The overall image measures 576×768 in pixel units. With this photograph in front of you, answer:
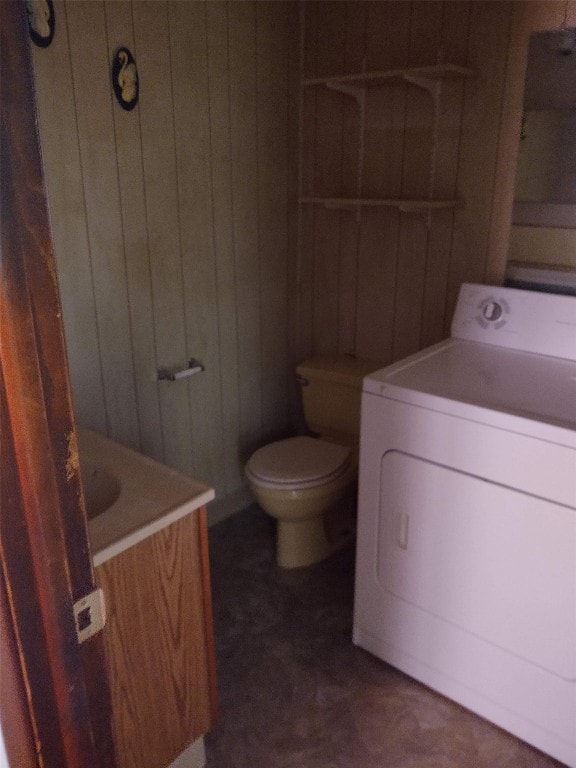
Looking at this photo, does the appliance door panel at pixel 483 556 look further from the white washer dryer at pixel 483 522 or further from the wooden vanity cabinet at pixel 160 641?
the wooden vanity cabinet at pixel 160 641

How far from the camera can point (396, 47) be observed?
2246mm

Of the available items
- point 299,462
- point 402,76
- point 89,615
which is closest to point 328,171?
point 402,76

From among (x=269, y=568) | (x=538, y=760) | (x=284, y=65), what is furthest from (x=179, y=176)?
(x=538, y=760)

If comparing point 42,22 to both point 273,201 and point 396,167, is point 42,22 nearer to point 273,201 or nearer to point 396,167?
point 273,201

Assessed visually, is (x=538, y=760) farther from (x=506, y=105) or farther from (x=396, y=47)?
(x=396, y=47)

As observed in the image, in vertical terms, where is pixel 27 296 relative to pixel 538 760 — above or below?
above

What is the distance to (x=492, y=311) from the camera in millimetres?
2051

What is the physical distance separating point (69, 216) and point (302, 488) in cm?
116

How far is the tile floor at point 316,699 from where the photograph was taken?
1.69 meters

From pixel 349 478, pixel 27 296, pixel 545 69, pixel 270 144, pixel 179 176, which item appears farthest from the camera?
pixel 270 144

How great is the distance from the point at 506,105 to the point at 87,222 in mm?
1383

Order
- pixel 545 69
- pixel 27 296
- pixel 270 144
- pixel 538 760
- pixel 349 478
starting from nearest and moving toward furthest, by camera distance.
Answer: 1. pixel 27 296
2. pixel 538 760
3. pixel 545 69
4. pixel 349 478
5. pixel 270 144

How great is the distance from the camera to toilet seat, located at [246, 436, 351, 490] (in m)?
2.22

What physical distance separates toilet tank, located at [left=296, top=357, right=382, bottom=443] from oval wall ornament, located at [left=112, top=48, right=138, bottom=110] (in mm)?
1149
